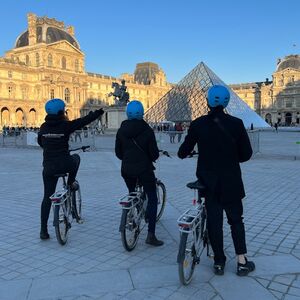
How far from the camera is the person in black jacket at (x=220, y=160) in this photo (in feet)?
10.9

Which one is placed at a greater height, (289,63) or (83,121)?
(289,63)

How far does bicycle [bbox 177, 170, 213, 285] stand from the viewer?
10.3 ft

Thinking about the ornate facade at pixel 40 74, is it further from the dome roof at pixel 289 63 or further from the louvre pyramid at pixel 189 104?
the dome roof at pixel 289 63

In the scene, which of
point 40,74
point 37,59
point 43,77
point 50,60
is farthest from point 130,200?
point 50,60

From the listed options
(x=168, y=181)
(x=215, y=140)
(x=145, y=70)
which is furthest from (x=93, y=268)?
(x=145, y=70)

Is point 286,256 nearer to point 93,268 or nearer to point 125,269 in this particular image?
point 125,269

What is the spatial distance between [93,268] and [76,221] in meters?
1.73

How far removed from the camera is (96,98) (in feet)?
259

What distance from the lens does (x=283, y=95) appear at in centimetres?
9800

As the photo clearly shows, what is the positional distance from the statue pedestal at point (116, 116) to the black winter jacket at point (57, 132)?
30.5 meters

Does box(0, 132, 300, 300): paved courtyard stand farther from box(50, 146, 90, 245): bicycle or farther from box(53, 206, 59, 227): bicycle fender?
box(53, 206, 59, 227): bicycle fender

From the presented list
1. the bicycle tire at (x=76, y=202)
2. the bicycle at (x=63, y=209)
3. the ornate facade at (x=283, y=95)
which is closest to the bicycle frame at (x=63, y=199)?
the bicycle at (x=63, y=209)

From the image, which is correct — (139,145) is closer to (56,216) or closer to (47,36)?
(56,216)

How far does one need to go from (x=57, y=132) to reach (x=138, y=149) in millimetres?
973
